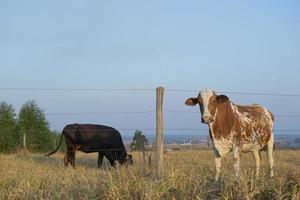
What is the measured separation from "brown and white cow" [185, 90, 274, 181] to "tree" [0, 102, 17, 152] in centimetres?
2885

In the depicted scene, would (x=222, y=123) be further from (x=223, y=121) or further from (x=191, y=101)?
(x=191, y=101)

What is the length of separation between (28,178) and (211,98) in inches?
177

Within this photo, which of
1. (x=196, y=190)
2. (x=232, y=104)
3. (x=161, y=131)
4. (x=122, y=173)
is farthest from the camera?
(x=232, y=104)

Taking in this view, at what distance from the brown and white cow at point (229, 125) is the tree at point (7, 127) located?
94.7ft

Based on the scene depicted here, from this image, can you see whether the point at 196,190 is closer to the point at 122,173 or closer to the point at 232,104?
the point at 122,173

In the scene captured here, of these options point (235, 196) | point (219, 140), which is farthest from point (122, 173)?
point (219, 140)

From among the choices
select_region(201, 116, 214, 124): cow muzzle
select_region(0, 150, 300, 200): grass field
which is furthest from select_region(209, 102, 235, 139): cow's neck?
select_region(0, 150, 300, 200): grass field

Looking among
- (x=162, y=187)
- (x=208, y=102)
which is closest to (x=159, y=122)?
(x=208, y=102)

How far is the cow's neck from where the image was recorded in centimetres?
1134

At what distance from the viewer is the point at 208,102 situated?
1117 cm

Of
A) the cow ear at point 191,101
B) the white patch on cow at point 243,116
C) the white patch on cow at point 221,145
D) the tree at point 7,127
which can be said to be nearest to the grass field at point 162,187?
the white patch on cow at point 221,145

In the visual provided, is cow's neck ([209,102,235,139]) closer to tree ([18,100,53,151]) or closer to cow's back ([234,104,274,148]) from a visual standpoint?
cow's back ([234,104,274,148])

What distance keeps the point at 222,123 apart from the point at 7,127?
32.0m

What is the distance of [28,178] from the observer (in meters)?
9.19
